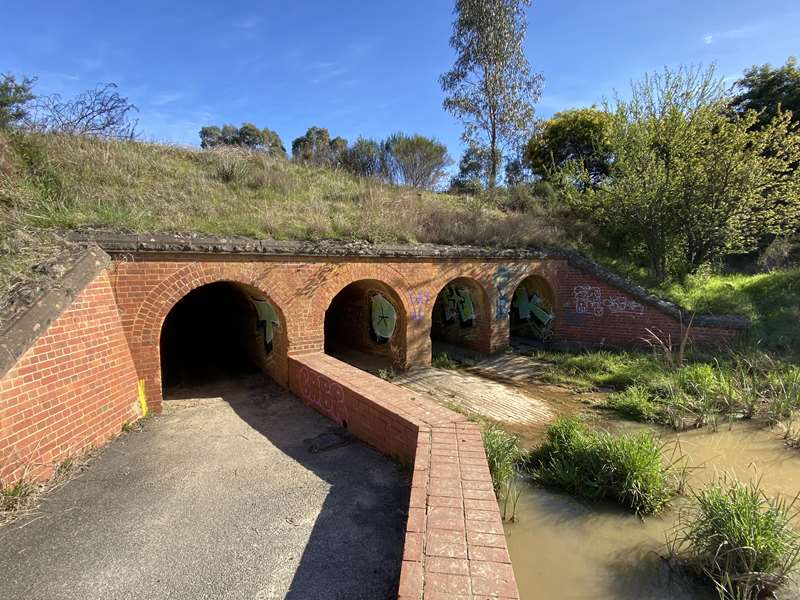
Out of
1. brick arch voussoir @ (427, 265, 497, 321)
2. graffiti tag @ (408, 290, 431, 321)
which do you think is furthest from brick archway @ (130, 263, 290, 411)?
brick arch voussoir @ (427, 265, 497, 321)

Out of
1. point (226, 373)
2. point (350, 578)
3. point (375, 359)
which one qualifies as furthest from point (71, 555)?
point (375, 359)

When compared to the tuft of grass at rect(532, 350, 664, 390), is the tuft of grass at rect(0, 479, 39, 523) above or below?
above

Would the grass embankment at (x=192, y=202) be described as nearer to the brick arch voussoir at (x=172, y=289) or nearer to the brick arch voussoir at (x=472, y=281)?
the brick arch voussoir at (x=172, y=289)

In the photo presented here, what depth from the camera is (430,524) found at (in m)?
2.66

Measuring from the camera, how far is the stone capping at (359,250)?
5719mm

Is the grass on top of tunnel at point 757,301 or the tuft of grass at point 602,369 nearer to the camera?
the tuft of grass at point 602,369

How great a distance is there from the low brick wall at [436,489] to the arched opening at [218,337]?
2.84m

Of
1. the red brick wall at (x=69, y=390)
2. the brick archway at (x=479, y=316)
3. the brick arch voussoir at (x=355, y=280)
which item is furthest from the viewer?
the brick archway at (x=479, y=316)

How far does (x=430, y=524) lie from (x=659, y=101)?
1417 centimetres

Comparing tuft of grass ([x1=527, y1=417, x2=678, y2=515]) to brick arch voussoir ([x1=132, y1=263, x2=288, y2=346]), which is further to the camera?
brick arch voussoir ([x1=132, y1=263, x2=288, y2=346])

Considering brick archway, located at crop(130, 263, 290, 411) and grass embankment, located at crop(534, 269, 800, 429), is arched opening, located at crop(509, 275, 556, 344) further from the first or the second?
brick archway, located at crop(130, 263, 290, 411)

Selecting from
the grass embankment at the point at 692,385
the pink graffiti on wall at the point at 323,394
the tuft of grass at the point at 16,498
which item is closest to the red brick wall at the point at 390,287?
the pink graffiti on wall at the point at 323,394

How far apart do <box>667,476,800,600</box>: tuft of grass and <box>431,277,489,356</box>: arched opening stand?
23.9 ft

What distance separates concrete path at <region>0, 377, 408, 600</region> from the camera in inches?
112
